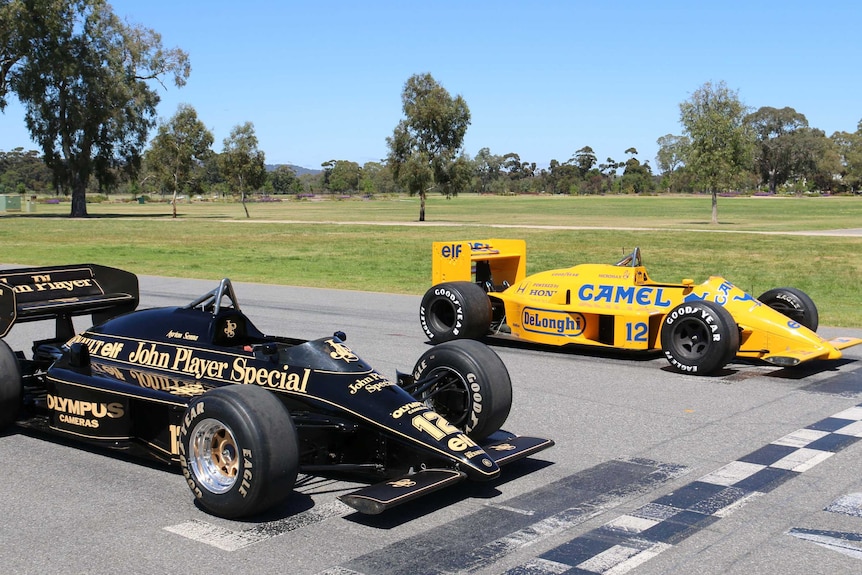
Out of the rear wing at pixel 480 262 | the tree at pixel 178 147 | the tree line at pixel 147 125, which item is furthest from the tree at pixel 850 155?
the rear wing at pixel 480 262

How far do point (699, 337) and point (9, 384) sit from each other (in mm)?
7382

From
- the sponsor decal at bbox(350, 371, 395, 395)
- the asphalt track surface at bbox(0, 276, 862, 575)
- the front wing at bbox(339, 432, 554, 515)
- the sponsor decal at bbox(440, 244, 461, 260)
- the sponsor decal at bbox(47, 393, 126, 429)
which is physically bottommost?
the asphalt track surface at bbox(0, 276, 862, 575)

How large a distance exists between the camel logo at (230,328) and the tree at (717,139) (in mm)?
53341

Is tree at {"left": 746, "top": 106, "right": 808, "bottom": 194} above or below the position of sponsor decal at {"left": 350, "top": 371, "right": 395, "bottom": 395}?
above

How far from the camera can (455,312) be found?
13086 millimetres

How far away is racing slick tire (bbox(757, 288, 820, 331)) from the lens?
40.7 feet

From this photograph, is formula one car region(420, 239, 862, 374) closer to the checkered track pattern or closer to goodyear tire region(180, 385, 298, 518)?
the checkered track pattern

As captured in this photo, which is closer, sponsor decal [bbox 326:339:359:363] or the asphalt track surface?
the asphalt track surface

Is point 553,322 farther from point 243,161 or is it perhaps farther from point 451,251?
point 243,161

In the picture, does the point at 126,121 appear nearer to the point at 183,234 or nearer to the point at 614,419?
the point at 183,234

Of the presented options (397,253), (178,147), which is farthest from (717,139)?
(178,147)

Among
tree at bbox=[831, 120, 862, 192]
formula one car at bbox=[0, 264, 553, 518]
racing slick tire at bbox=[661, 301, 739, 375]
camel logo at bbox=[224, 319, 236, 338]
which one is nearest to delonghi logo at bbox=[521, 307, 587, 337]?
racing slick tire at bbox=[661, 301, 739, 375]

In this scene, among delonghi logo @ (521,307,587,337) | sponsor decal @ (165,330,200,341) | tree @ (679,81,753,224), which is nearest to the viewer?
sponsor decal @ (165,330,200,341)

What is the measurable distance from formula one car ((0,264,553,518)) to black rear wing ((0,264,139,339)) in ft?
0.13
